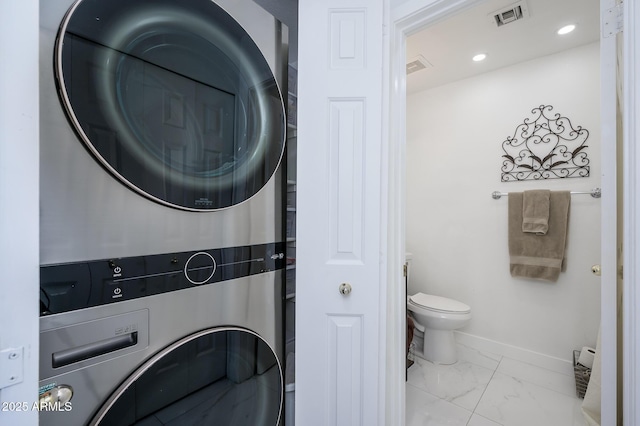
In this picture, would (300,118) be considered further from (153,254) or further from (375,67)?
(153,254)

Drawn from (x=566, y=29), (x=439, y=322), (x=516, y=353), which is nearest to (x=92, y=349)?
(x=439, y=322)

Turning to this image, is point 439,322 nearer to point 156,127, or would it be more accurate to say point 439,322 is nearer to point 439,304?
point 439,304

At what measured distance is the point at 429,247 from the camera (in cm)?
256

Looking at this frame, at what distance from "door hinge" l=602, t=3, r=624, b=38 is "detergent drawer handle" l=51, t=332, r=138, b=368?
156 cm

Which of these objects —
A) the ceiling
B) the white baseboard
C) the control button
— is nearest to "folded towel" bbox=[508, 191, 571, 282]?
the white baseboard

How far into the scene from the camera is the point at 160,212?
64 cm

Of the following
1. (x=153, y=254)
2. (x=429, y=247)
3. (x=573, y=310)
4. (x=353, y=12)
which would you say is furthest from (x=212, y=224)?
(x=573, y=310)

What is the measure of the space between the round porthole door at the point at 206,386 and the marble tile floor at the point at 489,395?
1.11 metres

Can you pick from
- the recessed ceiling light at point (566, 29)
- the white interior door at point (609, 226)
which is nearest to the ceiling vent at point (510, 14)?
the recessed ceiling light at point (566, 29)

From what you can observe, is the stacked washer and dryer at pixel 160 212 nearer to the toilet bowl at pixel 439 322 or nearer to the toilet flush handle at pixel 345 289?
the toilet flush handle at pixel 345 289

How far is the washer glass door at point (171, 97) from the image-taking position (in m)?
0.54

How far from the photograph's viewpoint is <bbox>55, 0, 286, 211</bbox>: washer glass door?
537 mm

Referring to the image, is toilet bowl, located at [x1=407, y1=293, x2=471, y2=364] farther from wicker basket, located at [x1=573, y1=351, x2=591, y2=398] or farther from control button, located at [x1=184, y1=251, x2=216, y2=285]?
control button, located at [x1=184, y1=251, x2=216, y2=285]

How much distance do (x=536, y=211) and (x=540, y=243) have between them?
0.25m
